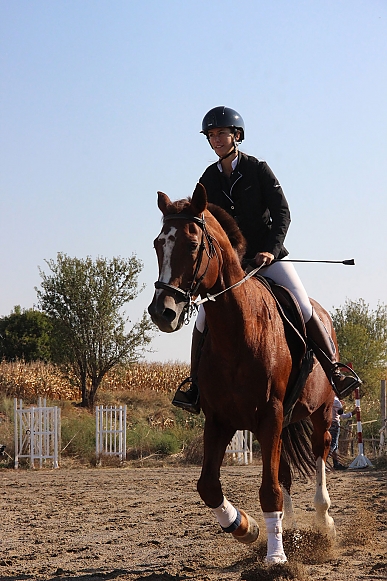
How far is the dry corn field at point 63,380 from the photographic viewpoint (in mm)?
36750

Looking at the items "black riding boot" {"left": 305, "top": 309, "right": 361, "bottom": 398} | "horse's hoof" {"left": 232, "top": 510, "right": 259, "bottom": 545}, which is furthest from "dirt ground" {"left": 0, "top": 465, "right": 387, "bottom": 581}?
"black riding boot" {"left": 305, "top": 309, "right": 361, "bottom": 398}

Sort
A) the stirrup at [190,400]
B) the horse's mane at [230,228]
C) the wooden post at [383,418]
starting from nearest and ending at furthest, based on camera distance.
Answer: the horse's mane at [230,228] < the stirrup at [190,400] < the wooden post at [383,418]

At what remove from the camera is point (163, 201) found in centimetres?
546

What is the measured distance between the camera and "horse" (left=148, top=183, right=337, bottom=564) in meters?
5.08

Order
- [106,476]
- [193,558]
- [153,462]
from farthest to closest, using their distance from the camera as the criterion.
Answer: [153,462] → [106,476] → [193,558]

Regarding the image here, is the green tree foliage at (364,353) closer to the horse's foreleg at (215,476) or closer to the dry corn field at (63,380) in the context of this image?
the dry corn field at (63,380)

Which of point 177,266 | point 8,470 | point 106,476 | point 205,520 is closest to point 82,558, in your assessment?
point 205,520

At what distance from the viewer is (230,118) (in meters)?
6.48

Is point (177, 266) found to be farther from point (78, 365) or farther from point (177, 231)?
point (78, 365)

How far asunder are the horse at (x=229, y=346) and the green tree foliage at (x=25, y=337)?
4030 centimetres

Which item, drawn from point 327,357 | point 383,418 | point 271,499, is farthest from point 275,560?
point 383,418

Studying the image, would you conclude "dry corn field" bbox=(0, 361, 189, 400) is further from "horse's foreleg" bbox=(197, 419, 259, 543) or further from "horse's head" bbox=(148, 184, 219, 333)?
"horse's head" bbox=(148, 184, 219, 333)

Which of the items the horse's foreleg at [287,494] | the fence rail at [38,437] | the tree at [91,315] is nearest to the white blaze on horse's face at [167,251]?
the horse's foreleg at [287,494]

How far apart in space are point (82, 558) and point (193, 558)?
3.08 feet
